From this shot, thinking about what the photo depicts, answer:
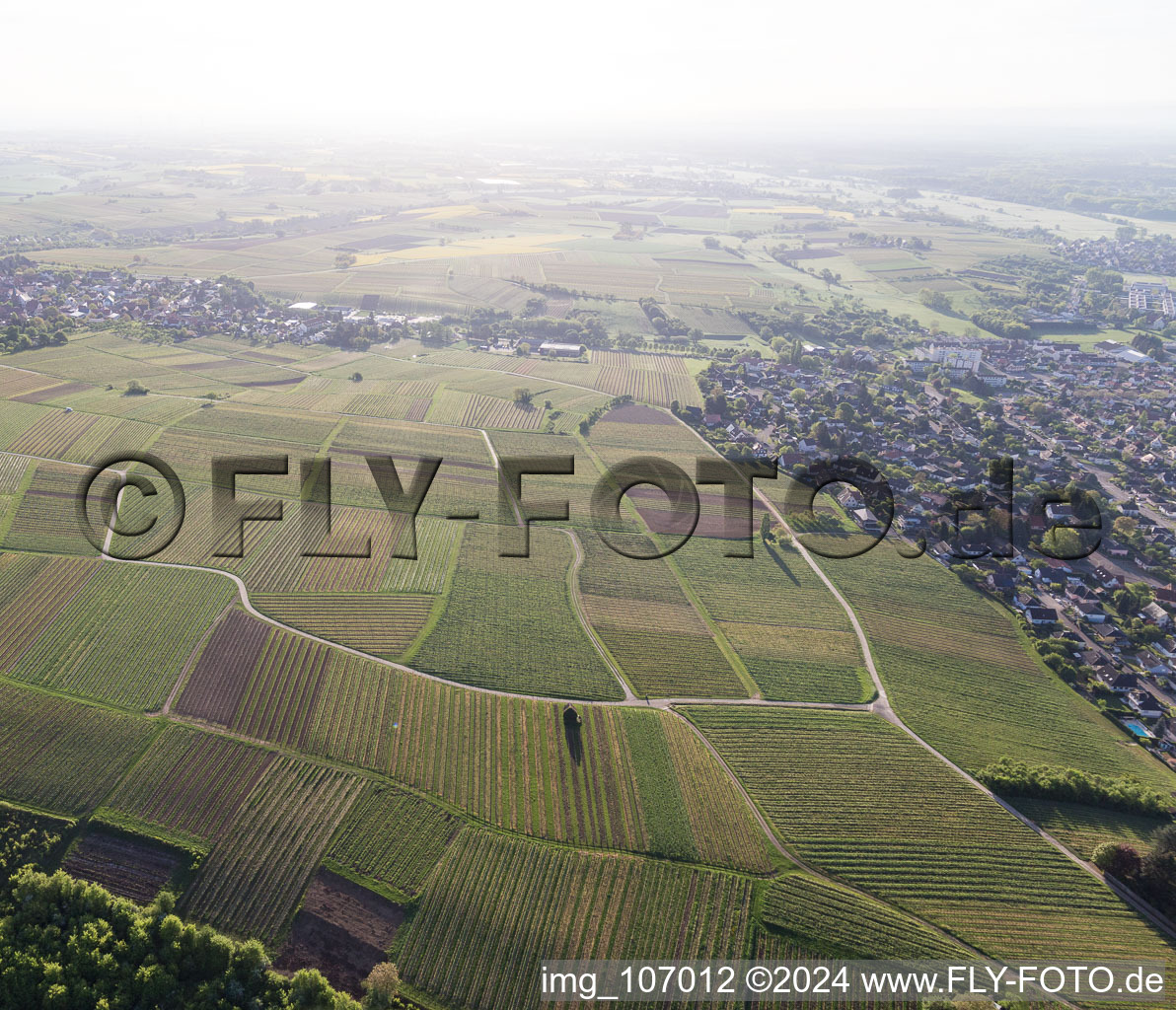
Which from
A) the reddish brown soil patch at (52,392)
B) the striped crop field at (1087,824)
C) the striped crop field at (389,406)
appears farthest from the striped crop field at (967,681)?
the reddish brown soil patch at (52,392)

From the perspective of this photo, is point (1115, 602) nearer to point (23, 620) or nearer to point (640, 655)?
point (640, 655)

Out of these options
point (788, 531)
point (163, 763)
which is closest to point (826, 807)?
point (788, 531)

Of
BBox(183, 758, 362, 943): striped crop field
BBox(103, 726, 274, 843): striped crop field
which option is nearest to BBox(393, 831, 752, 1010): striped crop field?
BBox(183, 758, 362, 943): striped crop field

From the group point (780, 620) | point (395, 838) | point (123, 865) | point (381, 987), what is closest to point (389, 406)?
point (780, 620)

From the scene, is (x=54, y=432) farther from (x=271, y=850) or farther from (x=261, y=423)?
(x=271, y=850)

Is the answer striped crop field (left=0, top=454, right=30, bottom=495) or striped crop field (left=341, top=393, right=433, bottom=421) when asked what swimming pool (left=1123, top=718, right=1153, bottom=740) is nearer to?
striped crop field (left=341, top=393, right=433, bottom=421)

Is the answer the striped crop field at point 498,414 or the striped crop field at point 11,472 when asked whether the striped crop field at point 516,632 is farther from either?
the striped crop field at point 11,472
